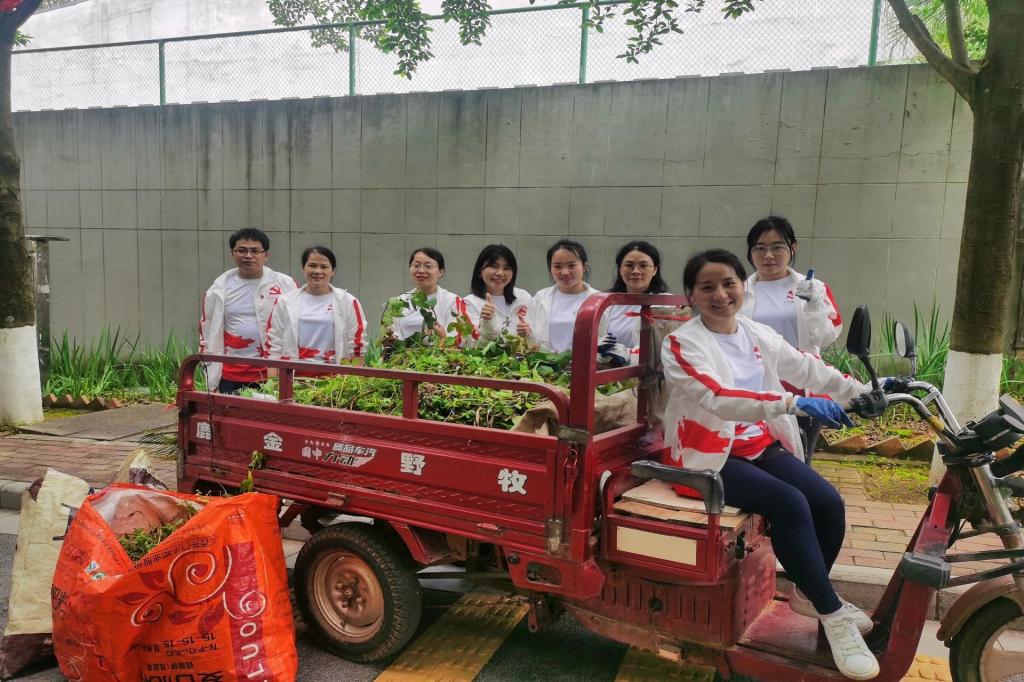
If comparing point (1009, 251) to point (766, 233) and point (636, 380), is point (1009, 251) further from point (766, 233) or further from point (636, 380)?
point (636, 380)

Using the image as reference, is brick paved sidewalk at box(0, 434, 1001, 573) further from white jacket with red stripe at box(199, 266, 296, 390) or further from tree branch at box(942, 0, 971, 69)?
tree branch at box(942, 0, 971, 69)

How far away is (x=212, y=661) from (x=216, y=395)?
1.25 m

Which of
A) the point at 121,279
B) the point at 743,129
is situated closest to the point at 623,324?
the point at 743,129

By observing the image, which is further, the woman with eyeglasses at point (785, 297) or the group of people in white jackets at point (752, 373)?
the woman with eyeglasses at point (785, 297)

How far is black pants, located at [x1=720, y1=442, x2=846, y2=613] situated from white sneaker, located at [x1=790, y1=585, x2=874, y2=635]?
0.05 m

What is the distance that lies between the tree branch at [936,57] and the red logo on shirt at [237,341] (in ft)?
16.0

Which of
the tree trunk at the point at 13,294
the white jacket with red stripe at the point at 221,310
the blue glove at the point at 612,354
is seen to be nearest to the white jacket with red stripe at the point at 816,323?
the blue glove at the point at 612,354

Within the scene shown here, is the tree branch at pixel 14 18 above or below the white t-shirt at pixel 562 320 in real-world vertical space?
above

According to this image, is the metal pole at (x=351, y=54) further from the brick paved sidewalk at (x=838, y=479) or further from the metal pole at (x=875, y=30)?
the metal pole at (x=875, y=30)

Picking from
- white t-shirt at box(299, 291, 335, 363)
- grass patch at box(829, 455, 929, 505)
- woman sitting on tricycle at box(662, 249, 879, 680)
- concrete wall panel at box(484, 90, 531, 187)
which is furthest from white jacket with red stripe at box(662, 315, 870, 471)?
concrete wall panel at box(484, 90, 531, 187)

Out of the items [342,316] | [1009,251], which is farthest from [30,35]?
[1009,251]

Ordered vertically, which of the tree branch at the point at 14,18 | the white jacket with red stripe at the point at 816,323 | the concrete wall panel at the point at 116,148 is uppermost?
the tree branch at the point at 14,18

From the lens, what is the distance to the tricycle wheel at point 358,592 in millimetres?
3082

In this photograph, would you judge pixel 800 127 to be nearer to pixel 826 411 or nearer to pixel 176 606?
pixel 826 411
